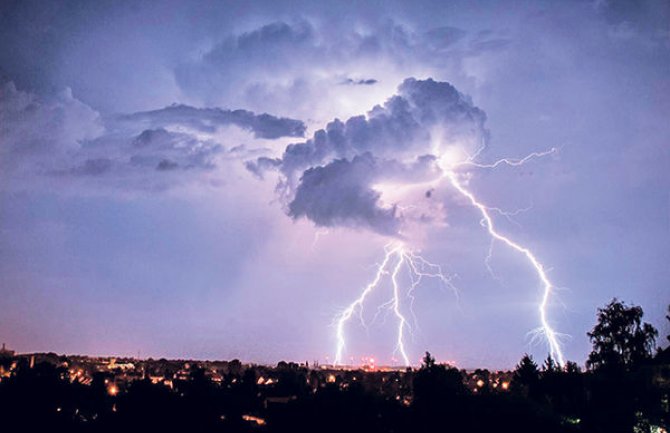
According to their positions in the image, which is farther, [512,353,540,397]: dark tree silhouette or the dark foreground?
[512,353,540,397]: dark tree silhouette

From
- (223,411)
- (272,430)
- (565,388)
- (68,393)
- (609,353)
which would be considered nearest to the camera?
(272,430)

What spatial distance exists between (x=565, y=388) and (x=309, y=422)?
18.8 metres

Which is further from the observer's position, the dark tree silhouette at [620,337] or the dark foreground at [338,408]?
the dark tree silhouette at [620,337]

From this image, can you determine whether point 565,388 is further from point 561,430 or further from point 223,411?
point 223,411

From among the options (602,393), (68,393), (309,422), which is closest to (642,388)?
(602,393)

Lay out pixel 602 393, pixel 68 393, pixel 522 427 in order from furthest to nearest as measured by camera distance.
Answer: pixel 602 393
pixel 68 393
pixel 522 427

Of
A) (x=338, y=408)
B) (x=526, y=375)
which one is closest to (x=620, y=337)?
(x=526, y=375)

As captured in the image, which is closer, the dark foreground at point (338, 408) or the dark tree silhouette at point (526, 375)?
the dark foreground at point (338, 408)

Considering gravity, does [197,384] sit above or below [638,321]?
below

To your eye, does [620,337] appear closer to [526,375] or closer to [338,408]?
[526,375]

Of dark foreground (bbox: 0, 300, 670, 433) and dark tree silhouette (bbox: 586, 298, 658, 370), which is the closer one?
dark foreground (bbox: 0, 300, 670, 433)

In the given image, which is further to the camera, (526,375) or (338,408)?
(526,375)

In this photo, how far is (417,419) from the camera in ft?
72.8

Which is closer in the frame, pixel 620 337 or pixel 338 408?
pixel 338 408
